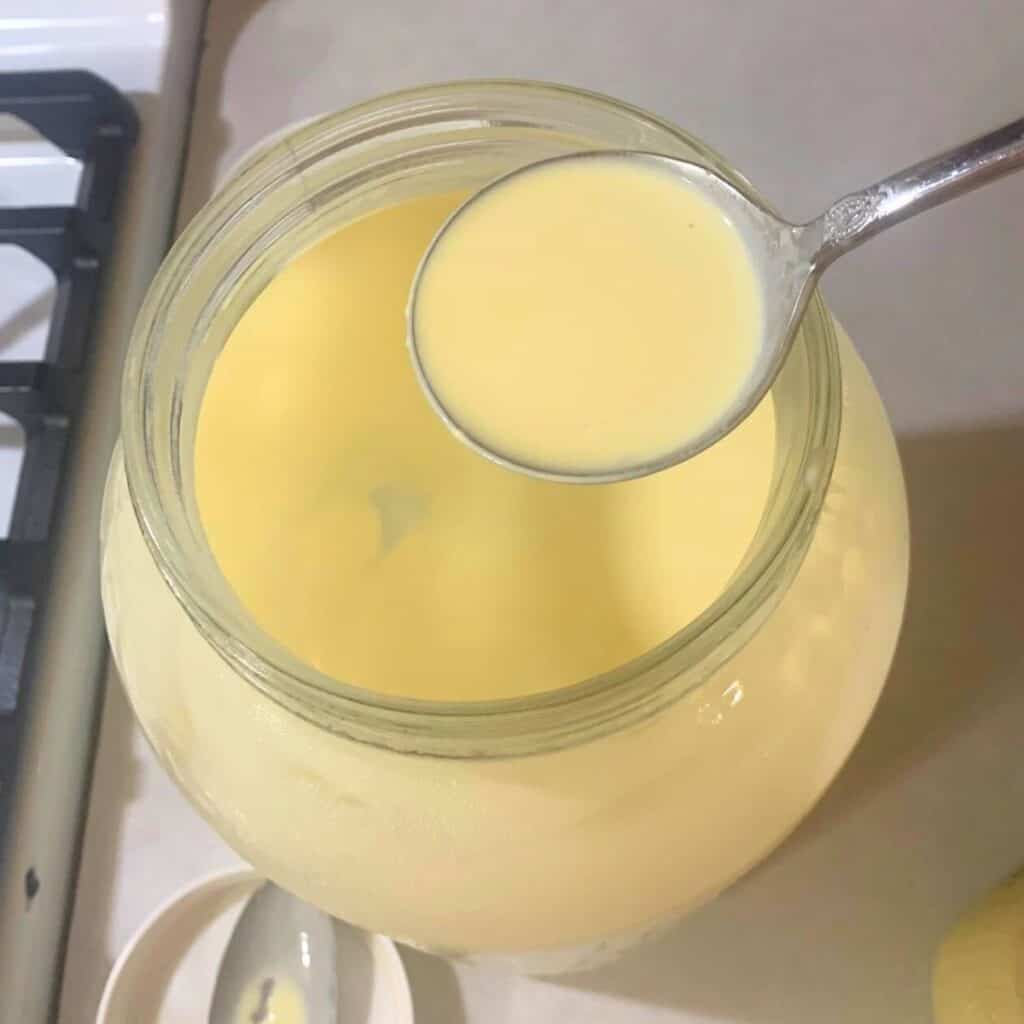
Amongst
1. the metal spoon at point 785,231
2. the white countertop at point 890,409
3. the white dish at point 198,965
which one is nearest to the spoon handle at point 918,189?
the metal spoon at point 785,231

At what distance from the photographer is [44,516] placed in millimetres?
590

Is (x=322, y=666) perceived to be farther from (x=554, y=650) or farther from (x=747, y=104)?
(x=747, y=104)

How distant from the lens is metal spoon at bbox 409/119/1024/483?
373 millimetres

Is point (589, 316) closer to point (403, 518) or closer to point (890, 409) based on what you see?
point (403, 518)

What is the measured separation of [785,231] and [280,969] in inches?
15.7

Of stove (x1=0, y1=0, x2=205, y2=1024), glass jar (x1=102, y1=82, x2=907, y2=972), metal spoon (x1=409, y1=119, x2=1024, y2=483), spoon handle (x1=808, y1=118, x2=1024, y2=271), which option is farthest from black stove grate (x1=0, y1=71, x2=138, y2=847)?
spoon handle (x1=808, y1=118, x2=1024, y2=271)

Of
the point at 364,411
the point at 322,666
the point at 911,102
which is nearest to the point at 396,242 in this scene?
the point at 364,411

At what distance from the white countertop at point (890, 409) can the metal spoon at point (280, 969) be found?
0.04m

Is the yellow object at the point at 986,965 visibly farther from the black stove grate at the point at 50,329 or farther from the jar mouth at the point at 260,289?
the black stove grate at the point at 50,329

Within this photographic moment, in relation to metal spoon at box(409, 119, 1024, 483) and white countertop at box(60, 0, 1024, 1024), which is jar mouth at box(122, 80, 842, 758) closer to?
metal spoon at box(409, 119, 1024, 483)

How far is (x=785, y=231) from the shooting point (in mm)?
421

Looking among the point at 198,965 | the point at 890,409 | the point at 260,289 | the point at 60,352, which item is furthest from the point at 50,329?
the point at 890,409

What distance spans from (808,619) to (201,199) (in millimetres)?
499

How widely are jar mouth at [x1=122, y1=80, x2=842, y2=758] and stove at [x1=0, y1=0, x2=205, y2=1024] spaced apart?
0.16 m
